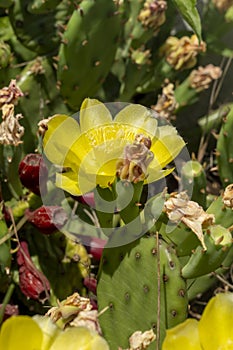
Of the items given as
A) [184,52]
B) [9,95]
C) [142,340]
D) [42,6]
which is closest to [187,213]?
[142,340]

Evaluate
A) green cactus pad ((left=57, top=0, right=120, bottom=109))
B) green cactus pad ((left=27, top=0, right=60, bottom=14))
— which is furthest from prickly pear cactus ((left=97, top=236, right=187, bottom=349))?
green cactus pad ((left=27, top=0, right=60, bottom=14))

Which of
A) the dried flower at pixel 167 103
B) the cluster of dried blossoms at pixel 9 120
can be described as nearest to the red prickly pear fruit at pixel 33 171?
the cluster of dried blossoms at pixel 9 120

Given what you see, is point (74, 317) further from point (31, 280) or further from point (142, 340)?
point (31, 280)

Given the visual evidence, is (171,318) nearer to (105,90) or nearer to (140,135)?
(140,135)

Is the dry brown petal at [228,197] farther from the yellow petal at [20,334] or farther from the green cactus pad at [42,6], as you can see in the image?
the green cactus pad at [42,6]

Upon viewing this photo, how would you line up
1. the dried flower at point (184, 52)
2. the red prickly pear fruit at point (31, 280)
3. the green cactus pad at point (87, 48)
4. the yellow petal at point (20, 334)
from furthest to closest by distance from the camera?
1. the dried flower at point (184, 52)
2. the green cactus pad at point (87, 48)
3. the red prickly pear fruit at point (31, 280)
4. the yellow petal at point (20, 334)

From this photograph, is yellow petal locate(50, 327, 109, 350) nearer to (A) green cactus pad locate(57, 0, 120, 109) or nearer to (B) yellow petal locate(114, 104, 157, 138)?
(B) yellow petal locate(114, 104, 157, 138)

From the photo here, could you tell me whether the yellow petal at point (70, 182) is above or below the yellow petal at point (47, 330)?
below
